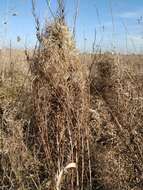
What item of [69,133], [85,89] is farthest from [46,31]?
[69,133]

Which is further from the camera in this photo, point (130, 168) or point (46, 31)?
point (130, 168)

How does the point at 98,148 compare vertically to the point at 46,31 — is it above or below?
below

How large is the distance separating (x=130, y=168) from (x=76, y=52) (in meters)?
1.05

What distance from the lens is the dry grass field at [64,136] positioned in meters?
3.38

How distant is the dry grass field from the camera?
3379 millimetres

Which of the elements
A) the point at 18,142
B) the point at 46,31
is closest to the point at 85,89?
the point at 46,31

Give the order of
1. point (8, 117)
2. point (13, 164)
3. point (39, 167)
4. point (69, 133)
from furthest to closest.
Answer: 1. point (8, 117)
2. point (39, 167)
3. point (13, 164)
4. point (69, 133)

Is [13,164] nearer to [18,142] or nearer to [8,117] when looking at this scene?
[18,142]

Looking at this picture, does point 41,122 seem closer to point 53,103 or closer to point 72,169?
point 53,103

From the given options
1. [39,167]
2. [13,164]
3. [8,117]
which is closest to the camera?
[13,164]

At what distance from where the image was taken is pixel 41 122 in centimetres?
342

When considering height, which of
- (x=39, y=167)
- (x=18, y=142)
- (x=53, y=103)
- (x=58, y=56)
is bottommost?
(x=39, y=167)

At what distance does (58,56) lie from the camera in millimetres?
3385

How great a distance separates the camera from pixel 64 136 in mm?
3422
